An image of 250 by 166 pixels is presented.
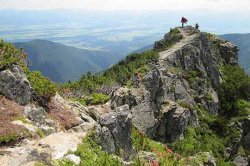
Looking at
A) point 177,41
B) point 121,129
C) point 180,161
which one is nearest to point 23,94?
point 121,129

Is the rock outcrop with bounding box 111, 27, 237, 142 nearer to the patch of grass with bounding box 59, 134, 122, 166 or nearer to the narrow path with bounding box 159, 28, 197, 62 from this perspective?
the narrow path with bounding box 159, 28, 197, 62

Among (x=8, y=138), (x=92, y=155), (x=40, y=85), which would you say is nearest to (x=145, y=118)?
(x=40, y=85)

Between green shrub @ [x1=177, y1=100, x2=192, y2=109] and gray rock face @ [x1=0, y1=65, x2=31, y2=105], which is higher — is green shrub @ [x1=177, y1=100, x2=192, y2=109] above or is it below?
below

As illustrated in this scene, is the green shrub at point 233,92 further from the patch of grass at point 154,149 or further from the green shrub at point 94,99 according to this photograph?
the patch of grass at point 154,149

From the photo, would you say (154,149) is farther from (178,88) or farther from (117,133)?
(178,88)

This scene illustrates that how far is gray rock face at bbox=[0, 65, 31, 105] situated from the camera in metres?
30.6

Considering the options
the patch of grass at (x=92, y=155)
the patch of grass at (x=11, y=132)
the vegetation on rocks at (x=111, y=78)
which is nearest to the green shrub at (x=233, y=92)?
the vegetation on rocks at (x=111, y=78)

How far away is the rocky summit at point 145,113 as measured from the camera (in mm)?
25875

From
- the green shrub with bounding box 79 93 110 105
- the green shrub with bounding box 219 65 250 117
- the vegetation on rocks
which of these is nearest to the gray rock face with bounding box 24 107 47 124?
the green shrub with bounding box 79 93 110 105

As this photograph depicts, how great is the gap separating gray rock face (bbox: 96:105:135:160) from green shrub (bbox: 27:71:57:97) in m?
7.12

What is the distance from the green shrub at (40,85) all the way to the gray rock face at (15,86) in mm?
1938

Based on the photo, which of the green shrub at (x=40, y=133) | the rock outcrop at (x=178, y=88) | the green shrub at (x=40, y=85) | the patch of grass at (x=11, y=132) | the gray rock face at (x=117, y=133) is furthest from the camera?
the rock outcrop at (x=178, y=88)

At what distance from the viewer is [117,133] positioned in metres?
29.6

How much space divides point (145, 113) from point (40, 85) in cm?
1486
